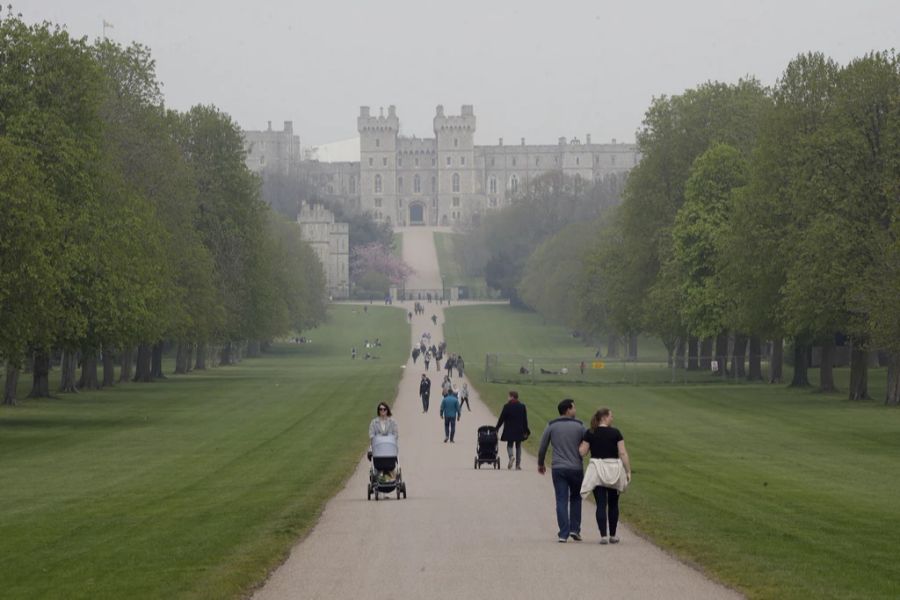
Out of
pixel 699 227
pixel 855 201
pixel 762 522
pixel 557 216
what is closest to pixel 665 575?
pixel 762 522

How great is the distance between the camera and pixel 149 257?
5912 cm

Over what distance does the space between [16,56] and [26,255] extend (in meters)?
8.99

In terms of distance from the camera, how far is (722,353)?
7750 cm

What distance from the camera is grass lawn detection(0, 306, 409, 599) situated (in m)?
17.0

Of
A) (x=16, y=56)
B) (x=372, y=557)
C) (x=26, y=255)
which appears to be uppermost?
(x=16, y=56)

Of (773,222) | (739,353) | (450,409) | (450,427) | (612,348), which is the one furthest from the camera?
(612,348)

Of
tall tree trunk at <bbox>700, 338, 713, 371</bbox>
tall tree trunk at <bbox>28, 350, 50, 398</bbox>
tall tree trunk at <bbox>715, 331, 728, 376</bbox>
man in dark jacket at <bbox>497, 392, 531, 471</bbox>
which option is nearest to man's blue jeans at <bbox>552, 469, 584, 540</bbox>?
man in dark jacket at <bbox>497, 392, 531, 471</bbox>

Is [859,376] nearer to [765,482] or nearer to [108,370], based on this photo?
[765,482]

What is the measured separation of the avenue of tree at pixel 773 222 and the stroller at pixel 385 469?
25041mm

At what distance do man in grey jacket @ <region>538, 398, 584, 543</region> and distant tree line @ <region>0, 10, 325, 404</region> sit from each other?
24253 millimetres

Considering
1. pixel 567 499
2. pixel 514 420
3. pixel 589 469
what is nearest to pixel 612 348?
pixel 514 420

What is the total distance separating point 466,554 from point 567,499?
74.4 inches

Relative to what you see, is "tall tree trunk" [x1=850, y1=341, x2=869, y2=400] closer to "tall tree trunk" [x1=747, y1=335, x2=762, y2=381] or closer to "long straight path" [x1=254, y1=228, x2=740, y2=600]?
"tall tree trunk" [x1=747, y1=335, x2=762, y2=381]

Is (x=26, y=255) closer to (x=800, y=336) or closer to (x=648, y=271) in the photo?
(x=800, y=336)
